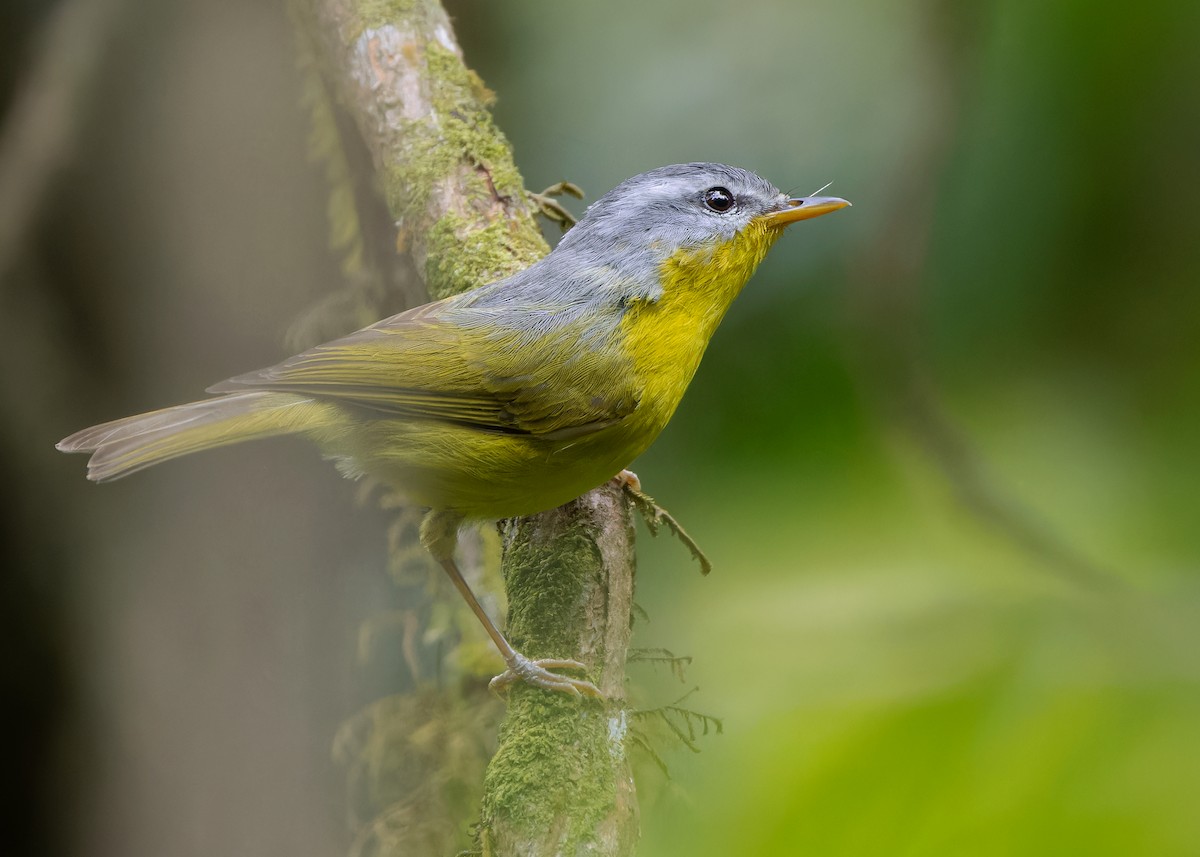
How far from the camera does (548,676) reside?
2.46 meters

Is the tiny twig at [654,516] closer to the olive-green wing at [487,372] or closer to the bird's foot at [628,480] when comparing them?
the bird's foot at [628,480]

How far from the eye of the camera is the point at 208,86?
3287 mm

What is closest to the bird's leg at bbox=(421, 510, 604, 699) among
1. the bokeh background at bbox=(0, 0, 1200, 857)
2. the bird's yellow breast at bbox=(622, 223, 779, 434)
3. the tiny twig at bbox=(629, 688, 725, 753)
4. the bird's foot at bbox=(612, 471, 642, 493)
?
the tiny twig at bbox=(629, 688, 725, 753)

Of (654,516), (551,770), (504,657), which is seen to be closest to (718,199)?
(654,516)

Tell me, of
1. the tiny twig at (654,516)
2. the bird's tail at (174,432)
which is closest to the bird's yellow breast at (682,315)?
the tiny twig at (654,516)

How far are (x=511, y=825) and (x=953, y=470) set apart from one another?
1.23 m

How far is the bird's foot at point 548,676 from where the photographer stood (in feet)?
7.80

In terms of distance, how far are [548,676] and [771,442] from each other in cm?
84

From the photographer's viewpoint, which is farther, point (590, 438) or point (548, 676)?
point (590, 438)

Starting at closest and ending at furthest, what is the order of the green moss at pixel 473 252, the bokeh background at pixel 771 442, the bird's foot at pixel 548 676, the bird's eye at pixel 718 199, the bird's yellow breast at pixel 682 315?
the bokeh background at pixel 771 442 < the bird's foot at pixel 548 676 < the bird's yellow breast at pixel 682 315 < the bird's eye at pixel 718 199 < the green moss at pixel 473 252

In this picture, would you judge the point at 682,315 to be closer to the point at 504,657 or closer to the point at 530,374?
the point at 530,374

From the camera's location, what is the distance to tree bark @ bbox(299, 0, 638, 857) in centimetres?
216

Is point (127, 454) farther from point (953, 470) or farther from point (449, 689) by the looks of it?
point (953, 470)

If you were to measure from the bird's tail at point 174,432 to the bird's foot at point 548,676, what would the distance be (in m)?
0.99
